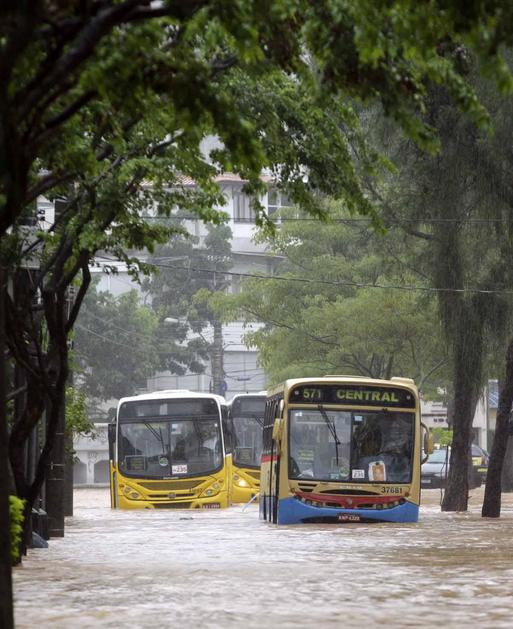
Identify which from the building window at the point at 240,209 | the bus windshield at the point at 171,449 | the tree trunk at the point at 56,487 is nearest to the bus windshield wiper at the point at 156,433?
the bus windshield at the point at 171,449

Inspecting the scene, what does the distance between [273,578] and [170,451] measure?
23.8 m

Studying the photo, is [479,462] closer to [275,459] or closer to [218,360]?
[218,360]

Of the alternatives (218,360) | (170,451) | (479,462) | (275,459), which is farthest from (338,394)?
(218,360)

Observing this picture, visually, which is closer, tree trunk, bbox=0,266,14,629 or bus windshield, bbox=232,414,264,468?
tree trunk, bbox=0,266,14,629

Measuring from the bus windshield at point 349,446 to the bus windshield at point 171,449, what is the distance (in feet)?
35.6

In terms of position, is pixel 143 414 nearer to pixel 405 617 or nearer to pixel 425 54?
pixel 405 617

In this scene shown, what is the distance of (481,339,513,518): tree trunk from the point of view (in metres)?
29.6

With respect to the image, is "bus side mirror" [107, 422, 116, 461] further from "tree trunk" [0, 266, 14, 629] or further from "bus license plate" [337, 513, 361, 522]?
"tree trunk" [0, 266, 14, 629]

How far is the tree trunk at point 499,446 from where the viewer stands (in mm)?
29625

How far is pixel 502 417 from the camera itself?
30359 mm

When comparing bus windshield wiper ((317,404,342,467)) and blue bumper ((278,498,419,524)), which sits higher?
bus windshield wiper ((317,404,342,467))


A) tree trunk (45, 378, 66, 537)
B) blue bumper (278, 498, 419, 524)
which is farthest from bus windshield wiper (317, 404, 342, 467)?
tree trunk (45, 378, 66, 537)

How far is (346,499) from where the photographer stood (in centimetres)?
2736

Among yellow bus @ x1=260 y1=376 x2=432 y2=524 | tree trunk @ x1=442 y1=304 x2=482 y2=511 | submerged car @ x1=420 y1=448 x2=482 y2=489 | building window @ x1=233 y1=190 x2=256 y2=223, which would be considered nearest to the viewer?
yellow bus @ x1=260 y1=376 x2=432 y2=524
